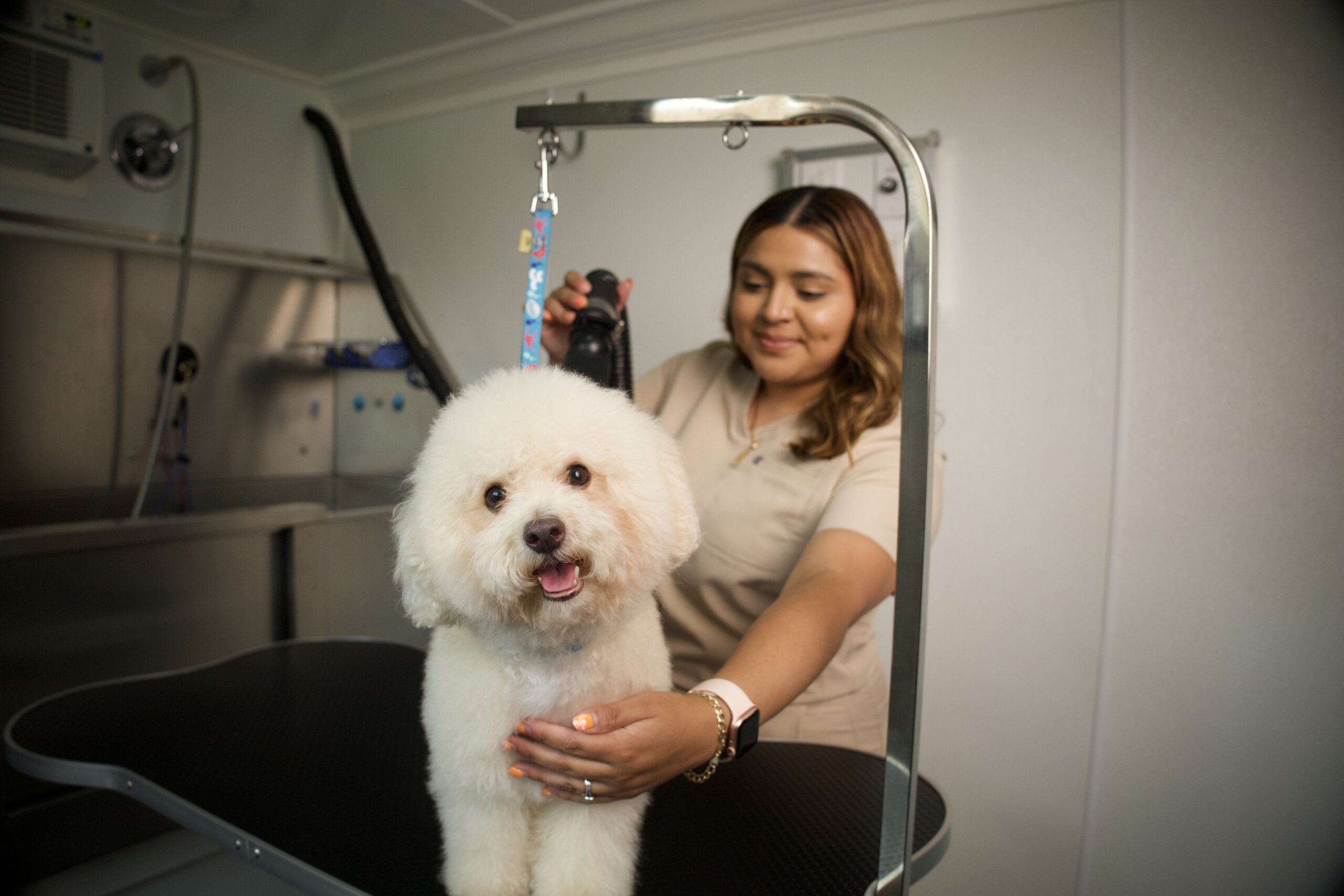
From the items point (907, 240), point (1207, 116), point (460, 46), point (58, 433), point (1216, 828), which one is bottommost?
point (1216, 828)

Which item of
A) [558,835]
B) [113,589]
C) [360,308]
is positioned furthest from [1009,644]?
[360,308]

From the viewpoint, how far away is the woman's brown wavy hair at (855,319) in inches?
47.3

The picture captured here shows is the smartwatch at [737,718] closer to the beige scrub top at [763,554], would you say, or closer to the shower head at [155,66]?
the beige scrub top at [763,554]

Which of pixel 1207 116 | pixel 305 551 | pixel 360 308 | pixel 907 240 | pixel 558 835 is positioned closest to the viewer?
pixel 907 240

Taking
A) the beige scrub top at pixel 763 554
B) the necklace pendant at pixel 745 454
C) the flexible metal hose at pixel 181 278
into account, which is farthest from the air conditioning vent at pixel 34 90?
the necklace pendant at pixel 745 454

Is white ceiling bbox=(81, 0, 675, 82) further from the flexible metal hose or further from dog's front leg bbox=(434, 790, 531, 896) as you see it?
dog's front leg bbox=(434, 790, 531, 896)

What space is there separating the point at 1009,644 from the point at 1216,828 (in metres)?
0.49

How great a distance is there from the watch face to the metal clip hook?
51 cm

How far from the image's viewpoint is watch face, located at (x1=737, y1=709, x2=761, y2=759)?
72 centimetres

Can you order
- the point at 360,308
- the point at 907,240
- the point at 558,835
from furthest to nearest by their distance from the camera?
the point at 360,308
the point at 558,835
the point at 907,240

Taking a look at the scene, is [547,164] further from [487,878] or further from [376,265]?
[376,265]

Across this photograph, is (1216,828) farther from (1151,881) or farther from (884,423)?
(884,423)

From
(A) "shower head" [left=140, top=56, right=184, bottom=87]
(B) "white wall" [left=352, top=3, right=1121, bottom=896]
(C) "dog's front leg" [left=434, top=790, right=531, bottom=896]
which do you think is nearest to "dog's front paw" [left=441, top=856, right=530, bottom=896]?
(C) "dog's front leg" [left=434, top=790, right=531, bottom=896]

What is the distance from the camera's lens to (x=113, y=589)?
1.68m
